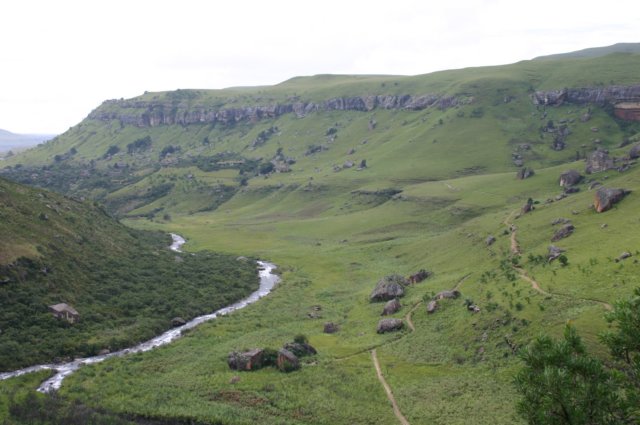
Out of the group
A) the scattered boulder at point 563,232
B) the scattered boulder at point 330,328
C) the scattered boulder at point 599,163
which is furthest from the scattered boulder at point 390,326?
the scattered boulder at point 599,163

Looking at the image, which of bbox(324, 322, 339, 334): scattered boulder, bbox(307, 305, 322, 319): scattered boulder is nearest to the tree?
bbox(324, 322, 339, 334): scattered boulder

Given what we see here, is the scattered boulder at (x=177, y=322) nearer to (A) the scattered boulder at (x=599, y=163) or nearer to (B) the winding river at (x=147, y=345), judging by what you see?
(B) the winding river at (x=147, y=345)

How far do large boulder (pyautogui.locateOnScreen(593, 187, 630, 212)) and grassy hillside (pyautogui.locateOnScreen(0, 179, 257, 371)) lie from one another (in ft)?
227

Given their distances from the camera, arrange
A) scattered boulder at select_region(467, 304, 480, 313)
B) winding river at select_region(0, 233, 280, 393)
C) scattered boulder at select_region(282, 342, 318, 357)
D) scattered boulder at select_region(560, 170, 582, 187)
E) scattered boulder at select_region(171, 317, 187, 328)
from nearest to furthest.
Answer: winding river at select_region(0, 233, 280, 393)
scattered boulder at select_region(467, 304, 480, 313)
scattered boulder at select_region(282, 342, 318, 357)
scattered boulder at select_region(171, 317, 187, 328)
scattered boulder at select_region(560, 170, 582, 187)

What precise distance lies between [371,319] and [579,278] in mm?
30572

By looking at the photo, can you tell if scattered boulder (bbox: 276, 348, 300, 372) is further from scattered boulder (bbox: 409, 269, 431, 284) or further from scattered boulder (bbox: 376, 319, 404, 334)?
scattered boulder (bbox: 409, 269, 431, 284)

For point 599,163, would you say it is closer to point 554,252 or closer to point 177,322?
point 554,252

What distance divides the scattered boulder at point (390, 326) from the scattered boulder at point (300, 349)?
1041 cm

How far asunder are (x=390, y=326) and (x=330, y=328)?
11296 mm

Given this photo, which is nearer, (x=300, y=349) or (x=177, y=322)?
(x=300, y=349)

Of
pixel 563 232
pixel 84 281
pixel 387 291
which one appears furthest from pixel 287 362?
pixel 84 281

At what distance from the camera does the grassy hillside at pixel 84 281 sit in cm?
7488

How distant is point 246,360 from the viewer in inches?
2544

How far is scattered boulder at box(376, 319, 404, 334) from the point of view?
72688 millimetres
